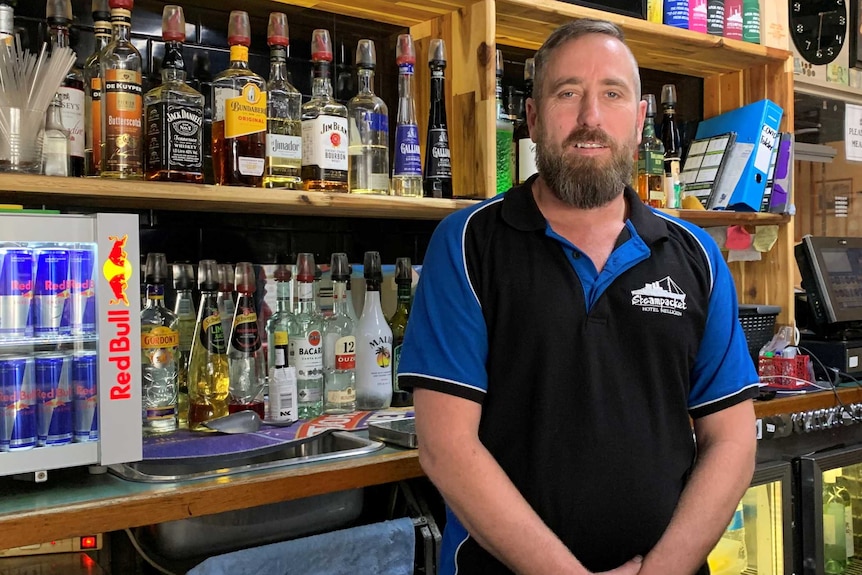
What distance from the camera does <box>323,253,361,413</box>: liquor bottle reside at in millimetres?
1855

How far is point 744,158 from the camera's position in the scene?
7.86 ft

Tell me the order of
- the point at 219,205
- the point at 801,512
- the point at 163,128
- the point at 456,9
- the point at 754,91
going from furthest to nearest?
the point at 754,91
the point at 801,512
the point at 456,9
the point at 219,205
the point at 163,128

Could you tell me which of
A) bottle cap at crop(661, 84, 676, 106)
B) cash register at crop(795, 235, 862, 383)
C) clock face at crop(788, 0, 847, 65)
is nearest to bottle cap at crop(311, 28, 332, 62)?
bottle cap at crop(661, 84, 676, 106)

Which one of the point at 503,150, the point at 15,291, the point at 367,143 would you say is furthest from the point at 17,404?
the point at 503,150

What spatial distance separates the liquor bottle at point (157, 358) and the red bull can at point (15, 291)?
332 mm

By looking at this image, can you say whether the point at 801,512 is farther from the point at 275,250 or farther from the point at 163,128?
the point at 163,128

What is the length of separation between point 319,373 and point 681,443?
830 millimetres

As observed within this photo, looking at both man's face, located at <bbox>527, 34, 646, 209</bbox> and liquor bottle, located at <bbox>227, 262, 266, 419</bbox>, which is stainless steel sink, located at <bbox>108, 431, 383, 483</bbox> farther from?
man's face, located at <bbox>527, 34, 646, 209</bbox>

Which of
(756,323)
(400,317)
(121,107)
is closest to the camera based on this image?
(121,107)

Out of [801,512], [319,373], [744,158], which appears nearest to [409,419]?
[319,373]

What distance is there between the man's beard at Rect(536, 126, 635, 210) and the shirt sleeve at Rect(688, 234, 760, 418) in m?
0.24

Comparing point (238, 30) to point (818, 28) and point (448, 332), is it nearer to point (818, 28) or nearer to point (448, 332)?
point (448, 332)

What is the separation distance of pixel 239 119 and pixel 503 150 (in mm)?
722

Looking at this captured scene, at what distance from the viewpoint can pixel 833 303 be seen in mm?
2352
